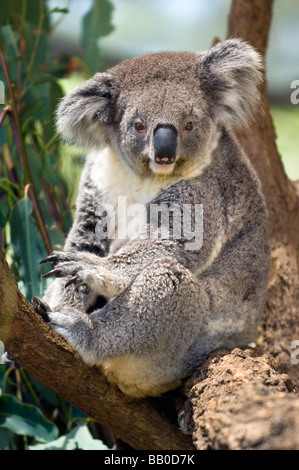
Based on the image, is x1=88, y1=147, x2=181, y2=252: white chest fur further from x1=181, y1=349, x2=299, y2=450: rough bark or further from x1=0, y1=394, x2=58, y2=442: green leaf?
x1=0, y1=394, x2=58, y2=442: green leaf

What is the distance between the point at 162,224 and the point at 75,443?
1.51 metres

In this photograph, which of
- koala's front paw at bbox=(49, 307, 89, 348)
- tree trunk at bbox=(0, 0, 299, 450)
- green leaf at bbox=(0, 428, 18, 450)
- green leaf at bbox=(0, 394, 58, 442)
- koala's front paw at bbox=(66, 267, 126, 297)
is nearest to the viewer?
tree trunk at bbox=(0, 0, 299, 450)

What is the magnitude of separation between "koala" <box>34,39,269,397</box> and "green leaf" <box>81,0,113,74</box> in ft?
5.61

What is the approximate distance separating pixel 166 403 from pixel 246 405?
1.37 meters

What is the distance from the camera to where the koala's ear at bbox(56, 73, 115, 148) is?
3312 millimetres

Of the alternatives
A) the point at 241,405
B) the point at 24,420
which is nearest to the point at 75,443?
the point at 24,420

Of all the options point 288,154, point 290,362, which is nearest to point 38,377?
point 290,362

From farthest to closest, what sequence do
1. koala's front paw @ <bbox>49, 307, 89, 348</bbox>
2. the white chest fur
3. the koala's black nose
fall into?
1. the white chest fur
2. the koala's black nose
3. koala's front paw @ <bbox>49, 307, 89, 348</bbox>

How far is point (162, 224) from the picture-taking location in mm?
3072

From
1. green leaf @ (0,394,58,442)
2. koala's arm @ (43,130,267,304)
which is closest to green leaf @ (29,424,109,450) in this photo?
green leaf @ (0,394,58,442)

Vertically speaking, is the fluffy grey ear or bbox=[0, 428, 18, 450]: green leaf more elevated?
the fluffy grey ear

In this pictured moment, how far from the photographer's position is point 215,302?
319 cm

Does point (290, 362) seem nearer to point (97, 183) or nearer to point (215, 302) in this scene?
point (215, 302)

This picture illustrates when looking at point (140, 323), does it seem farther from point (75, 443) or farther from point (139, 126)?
point (75, 443)
